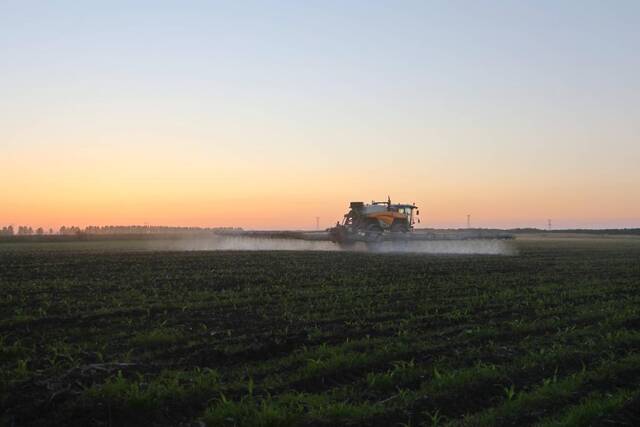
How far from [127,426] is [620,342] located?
27.3 feet

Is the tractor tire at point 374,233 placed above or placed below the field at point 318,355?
above

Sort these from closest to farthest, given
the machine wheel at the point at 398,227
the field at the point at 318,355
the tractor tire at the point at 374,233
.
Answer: the field at the point at 318,355, the tractor tire at the point at 374,233, the machine wheel at the point at 398,227

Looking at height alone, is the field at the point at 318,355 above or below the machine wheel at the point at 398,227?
below

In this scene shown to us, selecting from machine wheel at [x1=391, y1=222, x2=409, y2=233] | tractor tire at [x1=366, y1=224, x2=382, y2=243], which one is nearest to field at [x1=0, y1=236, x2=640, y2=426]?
tractor tire at [x1=366, y1=224, x2=382, y2=243]

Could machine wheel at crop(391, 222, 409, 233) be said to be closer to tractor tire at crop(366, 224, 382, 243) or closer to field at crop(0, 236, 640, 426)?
tractor tire at crop(366, 224, 382, 243)

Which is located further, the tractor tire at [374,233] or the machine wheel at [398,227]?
the machine wheel at [398,227]

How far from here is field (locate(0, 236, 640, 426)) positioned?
23.5 feet

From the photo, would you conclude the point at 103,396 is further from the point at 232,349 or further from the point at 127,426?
the point at 232,349

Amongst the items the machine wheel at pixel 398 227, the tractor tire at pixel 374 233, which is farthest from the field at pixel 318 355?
the machine wheel at pixel 398 227

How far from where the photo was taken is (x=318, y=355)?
960 centimetres

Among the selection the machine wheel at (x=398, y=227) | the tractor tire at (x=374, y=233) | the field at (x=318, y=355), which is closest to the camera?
the field at (x=318, y=355)

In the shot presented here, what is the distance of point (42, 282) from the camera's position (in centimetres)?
2002

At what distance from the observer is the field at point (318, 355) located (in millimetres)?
7164

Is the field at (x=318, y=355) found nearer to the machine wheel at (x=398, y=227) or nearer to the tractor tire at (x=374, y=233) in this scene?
the tractor tire at (x=374, y=233)
